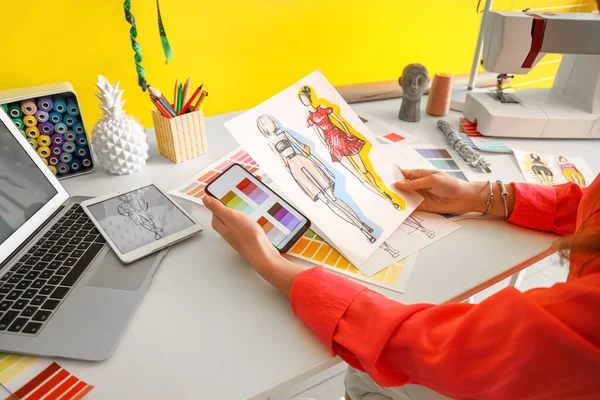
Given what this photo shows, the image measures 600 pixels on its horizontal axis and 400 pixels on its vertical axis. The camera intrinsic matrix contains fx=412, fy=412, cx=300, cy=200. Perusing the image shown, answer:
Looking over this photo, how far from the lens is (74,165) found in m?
0.84

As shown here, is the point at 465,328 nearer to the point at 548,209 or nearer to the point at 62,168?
the point at 548,209

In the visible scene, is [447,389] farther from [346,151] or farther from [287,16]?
[287,16]

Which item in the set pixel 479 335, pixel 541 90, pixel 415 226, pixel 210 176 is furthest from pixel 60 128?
pixel 541 90

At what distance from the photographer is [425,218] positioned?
2.47 ft

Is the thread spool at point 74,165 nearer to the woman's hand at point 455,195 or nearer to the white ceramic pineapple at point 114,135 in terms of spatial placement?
the white ceramic pineapple at point 114,135

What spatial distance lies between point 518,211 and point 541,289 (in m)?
0.34

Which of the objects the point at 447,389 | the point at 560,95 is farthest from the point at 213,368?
the point at 560,95

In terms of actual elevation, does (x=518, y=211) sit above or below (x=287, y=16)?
below

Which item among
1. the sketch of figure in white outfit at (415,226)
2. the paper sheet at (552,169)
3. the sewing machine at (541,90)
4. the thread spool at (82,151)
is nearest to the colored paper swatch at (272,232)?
the sketch of figure in white outfit at (415,226)

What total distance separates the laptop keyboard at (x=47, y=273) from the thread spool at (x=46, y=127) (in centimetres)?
20

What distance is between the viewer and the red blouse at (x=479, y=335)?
39 centimetres

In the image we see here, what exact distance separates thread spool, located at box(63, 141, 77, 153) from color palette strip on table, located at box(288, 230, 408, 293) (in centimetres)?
51

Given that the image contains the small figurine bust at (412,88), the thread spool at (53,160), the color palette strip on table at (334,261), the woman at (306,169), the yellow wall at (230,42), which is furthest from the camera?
the small figurine bust at (412,88)

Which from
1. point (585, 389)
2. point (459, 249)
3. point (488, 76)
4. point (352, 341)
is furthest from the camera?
point (488, 76)
